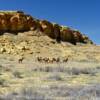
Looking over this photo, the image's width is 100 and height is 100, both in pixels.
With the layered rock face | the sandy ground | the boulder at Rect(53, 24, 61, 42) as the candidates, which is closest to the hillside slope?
the sandy ground

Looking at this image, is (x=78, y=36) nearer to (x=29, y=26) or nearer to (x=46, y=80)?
(x=29, y=26)

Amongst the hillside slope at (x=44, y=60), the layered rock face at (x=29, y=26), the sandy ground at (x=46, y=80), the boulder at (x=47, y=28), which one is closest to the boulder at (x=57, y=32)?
the layered rock face at (x=29, y=26)

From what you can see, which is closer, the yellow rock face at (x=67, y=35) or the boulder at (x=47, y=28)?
the boulder at (x=47, y=28)

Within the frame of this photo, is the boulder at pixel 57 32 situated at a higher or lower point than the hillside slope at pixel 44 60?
higher

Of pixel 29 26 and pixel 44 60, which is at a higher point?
pixel 29 26

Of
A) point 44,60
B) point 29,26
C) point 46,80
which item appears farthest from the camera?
point 29,26

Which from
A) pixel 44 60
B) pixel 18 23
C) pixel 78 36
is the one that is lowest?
pixel 44 60

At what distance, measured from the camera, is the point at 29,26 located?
74.3m

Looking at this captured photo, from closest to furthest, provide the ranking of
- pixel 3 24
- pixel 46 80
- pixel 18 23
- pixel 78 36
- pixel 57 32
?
pixel 46 80, pixel 3 24, pixel 18 23, pixel 57 32, pixel 78 36

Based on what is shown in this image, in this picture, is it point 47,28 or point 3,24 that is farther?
→ point 47,28

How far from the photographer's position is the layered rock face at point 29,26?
7194cm

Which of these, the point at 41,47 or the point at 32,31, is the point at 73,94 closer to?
the point at 41,47

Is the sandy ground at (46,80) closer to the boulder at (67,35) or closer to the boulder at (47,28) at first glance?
the boulder at (47,28)

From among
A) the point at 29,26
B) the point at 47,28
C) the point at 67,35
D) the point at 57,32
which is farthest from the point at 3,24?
the point at 67,35
